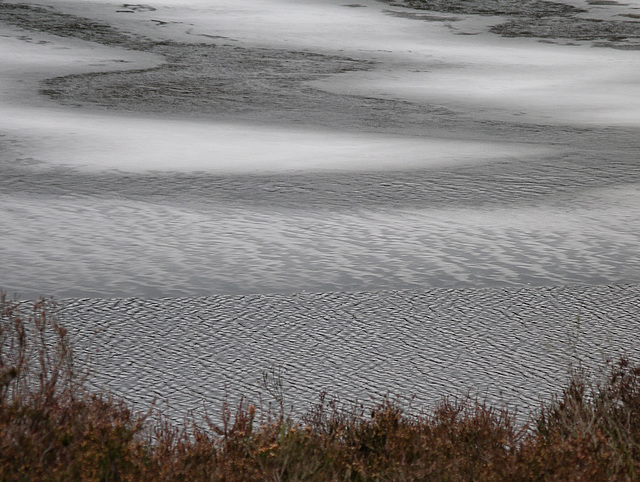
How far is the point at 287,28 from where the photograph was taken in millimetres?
18922

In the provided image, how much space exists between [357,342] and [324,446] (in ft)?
5.39

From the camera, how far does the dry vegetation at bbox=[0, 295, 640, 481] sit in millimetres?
3182

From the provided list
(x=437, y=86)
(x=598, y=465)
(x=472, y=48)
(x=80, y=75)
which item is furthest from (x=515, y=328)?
(x=472, y=48)

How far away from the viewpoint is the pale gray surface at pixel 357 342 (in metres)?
4.54

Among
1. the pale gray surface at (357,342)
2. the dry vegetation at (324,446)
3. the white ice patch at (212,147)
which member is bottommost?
the white ice patch at (212,147)

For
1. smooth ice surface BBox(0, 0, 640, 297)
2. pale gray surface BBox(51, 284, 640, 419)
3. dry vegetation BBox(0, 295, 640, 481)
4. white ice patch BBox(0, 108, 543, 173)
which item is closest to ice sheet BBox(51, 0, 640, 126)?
smooth ice surface BBox(0, 0, 640, 297)

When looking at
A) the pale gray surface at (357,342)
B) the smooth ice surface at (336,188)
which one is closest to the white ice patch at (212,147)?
the smooth ice surface at (336,188)

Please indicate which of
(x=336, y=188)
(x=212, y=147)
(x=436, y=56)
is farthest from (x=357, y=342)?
(x=436, y=56)

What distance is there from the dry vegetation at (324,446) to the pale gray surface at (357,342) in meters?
0.54

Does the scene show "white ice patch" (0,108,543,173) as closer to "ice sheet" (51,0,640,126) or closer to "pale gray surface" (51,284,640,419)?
"ice sheet" (51,0,640,126)

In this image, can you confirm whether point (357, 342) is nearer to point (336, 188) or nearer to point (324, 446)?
point (324, 446)

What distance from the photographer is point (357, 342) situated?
5.14m

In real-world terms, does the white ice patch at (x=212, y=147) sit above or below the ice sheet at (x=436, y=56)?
below

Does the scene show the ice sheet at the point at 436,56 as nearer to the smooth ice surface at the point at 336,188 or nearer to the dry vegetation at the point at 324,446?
the smooth ice surface at the point at 336,188
